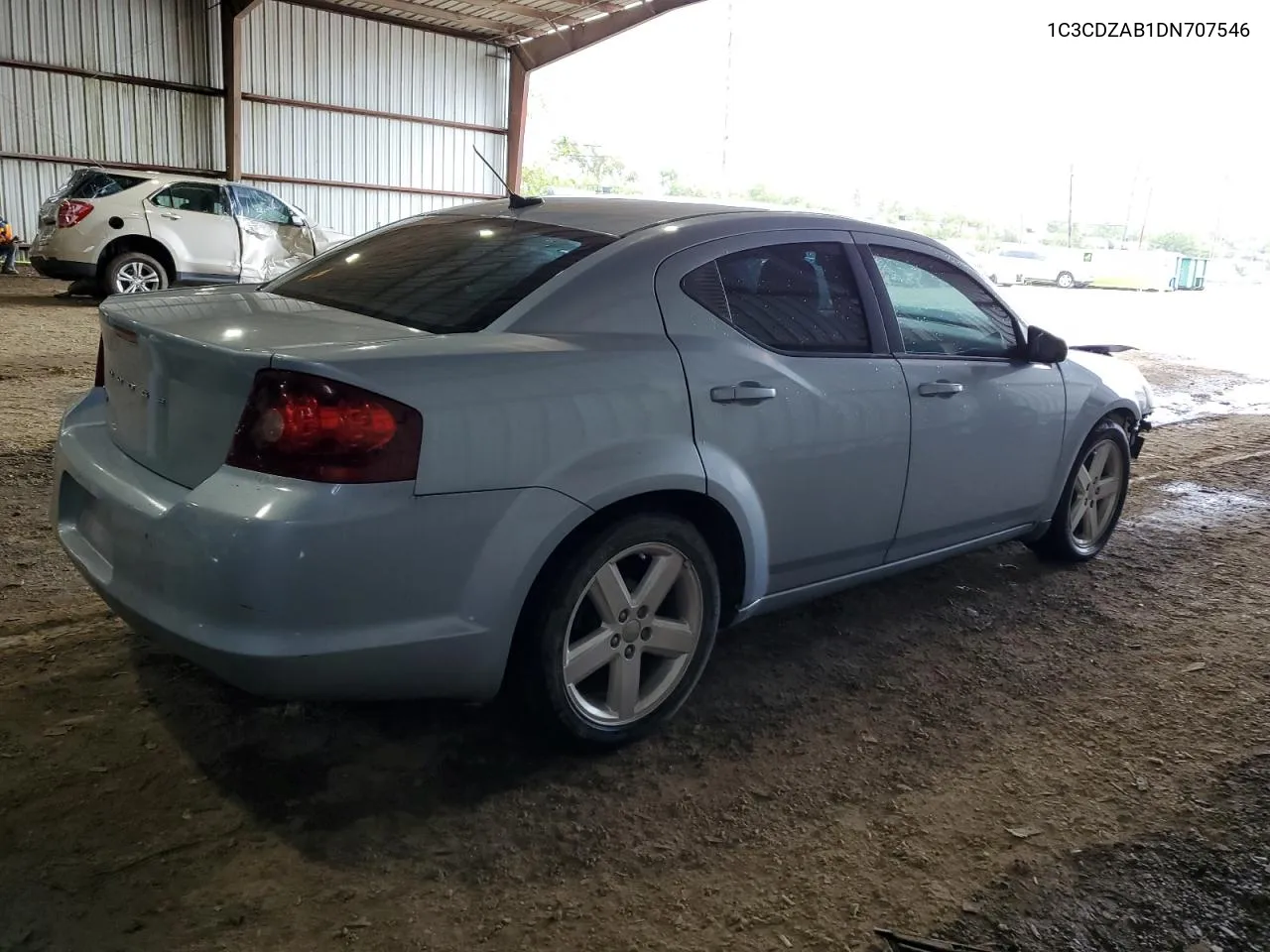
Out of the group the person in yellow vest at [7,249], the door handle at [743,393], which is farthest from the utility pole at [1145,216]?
the door handle at [743,393]

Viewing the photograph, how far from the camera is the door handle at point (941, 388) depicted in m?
3.44

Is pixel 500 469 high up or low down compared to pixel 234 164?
down

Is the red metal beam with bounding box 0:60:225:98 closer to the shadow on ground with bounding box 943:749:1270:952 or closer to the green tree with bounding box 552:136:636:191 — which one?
the green tree with bounding box 552:136:636:191

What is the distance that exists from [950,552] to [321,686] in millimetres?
2451

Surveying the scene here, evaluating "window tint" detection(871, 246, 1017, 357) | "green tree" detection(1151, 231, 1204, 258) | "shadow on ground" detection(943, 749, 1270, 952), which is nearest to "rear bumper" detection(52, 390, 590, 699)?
"shadow on ground" detection(943, 749, 1270, 952)

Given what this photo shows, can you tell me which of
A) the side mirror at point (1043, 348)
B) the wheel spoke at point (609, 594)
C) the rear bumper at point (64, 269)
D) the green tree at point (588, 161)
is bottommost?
the wheel spoke at point (609, 594)

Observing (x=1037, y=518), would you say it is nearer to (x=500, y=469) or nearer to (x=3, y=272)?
(x=500, y=469)

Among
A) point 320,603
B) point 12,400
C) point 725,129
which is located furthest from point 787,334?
point 725,129

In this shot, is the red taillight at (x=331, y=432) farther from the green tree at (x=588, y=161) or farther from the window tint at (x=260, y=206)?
the green tree at (x=588, y=161)

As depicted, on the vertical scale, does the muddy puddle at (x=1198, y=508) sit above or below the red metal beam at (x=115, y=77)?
below

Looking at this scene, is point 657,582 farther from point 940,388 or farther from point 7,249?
point 7,249

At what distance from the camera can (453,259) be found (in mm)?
3082

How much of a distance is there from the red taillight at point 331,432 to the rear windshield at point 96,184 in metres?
10.8

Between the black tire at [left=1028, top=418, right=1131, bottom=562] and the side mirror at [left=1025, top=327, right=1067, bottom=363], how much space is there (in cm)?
61
